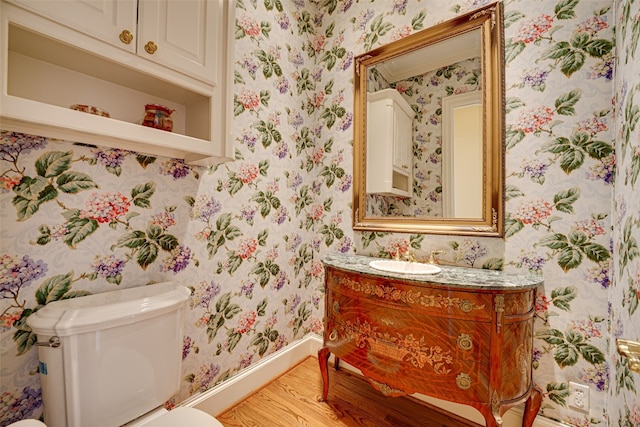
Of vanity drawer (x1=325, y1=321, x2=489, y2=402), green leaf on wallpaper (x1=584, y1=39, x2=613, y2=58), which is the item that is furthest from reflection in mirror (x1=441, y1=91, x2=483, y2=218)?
vanity drawer (x1=325, y1=321, x2=489, y2=402)

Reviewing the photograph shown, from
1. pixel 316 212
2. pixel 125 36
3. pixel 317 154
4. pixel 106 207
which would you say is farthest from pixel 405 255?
pixel 125 36

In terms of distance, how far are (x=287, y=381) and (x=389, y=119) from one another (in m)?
1.86

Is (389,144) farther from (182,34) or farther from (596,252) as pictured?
(182,34)

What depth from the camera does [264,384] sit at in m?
1.81

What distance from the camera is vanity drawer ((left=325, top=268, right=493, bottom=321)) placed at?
1155 mm

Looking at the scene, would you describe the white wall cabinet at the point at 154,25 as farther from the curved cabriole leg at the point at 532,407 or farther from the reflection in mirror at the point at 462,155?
the curved cabriole leg at the point at 532,407

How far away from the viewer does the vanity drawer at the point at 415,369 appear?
3.79 ft

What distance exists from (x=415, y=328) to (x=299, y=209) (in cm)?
117

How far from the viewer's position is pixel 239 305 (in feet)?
5.53

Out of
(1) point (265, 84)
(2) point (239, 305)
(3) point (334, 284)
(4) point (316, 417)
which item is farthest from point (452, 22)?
(4) point (316, 417)

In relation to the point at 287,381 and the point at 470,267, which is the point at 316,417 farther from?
the point at 470,267

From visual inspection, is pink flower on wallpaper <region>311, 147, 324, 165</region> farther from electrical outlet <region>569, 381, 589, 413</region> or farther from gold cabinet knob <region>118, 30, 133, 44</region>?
electrical outlet <region>569, 381, 589, 413</region>

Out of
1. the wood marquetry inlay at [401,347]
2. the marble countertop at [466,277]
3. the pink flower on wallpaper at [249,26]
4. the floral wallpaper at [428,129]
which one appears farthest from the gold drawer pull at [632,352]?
the pink flower on wallpaper at [249,26]

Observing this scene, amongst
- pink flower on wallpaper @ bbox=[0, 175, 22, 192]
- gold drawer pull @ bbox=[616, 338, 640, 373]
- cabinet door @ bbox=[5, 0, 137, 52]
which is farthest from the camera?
pink flower on wallpaper @ bbox=[0, 175, 22, 192]
